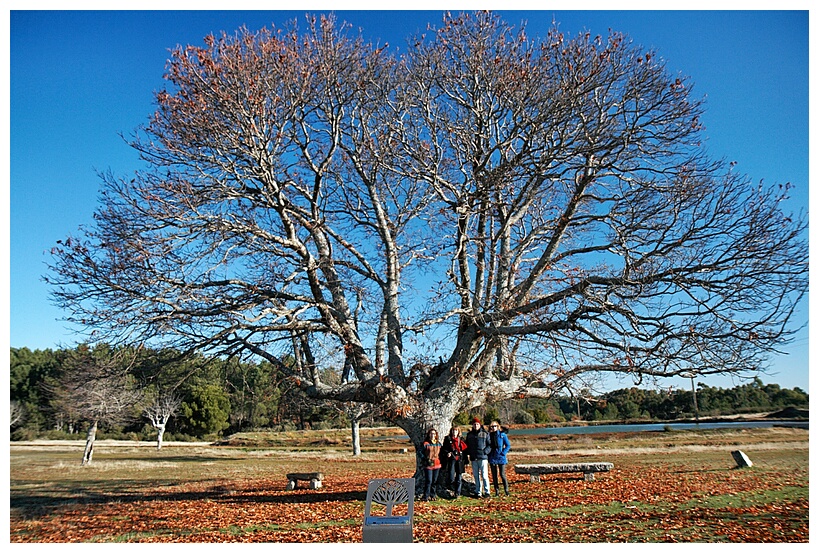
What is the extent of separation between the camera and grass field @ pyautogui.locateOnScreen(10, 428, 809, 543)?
733 cm

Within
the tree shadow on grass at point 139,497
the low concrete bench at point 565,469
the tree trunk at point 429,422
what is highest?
the tree trunk at point 429,422

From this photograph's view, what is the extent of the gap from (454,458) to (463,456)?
0.20 meters

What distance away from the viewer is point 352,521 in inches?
342

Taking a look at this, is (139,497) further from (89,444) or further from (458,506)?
(89,444)

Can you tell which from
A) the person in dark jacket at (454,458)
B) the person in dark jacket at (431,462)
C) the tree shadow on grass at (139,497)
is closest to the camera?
the person in dark jacket at (431,462)

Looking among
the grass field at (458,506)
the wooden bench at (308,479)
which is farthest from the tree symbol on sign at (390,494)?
the wooden bench at (308,479)

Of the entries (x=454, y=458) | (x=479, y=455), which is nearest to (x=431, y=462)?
(x=454, y=458)

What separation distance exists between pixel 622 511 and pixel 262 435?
37.7 meters

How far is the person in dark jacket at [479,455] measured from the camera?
10.3 metres

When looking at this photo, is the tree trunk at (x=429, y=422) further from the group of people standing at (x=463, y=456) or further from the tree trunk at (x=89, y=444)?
the tree trunk at (x=89, y=444)

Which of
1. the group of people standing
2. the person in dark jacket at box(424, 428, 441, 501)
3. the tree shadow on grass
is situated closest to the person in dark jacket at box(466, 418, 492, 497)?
the group of people standing

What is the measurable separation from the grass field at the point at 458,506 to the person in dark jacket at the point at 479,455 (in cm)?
40

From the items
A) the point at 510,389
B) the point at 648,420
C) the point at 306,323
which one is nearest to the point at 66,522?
the point at 306,323
